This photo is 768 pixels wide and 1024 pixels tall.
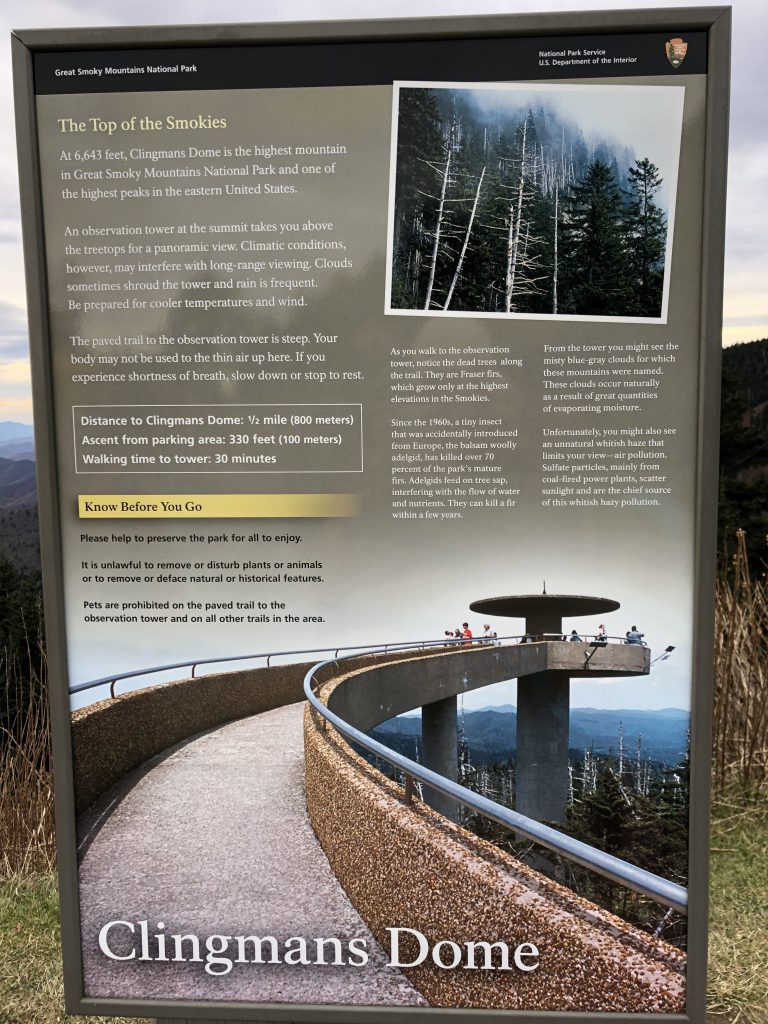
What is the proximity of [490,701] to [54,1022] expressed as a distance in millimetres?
2583

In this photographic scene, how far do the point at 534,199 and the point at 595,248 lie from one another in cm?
27

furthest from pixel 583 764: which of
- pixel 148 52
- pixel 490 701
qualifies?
pixel 148 52

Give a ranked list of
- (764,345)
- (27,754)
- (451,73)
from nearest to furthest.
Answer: (451,73) < (27,754) < (764,345)

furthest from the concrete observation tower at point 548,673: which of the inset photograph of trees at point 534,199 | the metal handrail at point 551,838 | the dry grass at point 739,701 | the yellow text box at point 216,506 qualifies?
the dry grass at point 739,701

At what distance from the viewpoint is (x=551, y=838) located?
2.42 meters

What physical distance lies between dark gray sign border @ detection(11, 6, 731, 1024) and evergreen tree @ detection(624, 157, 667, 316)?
0.15 metres

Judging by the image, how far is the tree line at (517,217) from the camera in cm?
260

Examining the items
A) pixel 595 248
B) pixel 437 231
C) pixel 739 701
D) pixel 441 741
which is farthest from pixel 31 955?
pixel 739 701

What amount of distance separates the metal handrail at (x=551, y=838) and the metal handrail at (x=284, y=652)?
284 mm

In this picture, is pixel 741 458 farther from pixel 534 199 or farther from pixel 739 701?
pixel 534 199

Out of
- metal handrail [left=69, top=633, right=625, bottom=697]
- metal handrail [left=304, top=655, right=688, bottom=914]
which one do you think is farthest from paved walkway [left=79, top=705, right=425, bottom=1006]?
metal handrail [left=304, top=655, right=688, bottom=914]

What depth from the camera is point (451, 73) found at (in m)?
2.58

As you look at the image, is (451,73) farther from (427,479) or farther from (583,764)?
(583,764)

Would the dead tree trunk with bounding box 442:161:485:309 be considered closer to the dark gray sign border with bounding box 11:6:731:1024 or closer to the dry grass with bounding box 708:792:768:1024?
the dark gray sign border with bounding box 11:6:731:1024
